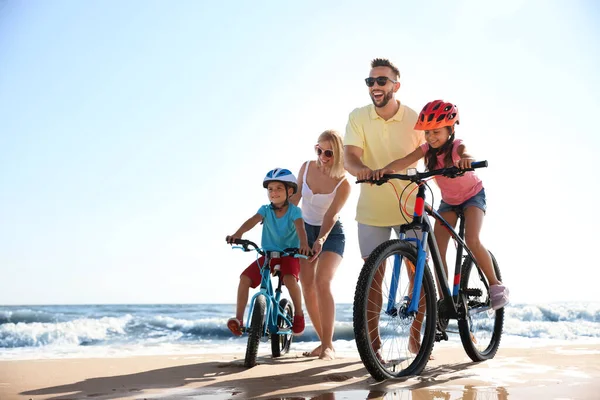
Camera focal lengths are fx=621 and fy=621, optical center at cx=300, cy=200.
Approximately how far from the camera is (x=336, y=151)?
538 centimetres

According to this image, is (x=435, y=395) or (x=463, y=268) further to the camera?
(x=463, y=268)

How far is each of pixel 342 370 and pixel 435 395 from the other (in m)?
1.15

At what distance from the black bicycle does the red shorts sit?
42.7 inches

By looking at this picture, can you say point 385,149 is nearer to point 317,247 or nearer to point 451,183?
point 451,183

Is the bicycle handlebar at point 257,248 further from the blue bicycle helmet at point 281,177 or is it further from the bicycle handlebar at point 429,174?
the bicycle handlebar at point 429,174

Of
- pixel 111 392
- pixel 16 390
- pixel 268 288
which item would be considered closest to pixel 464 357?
pixel 268 288

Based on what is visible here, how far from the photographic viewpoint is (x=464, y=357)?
16.7ft

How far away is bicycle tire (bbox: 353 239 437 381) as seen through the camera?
347cm

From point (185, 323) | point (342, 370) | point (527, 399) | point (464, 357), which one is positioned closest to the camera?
point (527, 399)

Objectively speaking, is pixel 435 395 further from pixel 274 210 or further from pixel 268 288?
pixel 274 210

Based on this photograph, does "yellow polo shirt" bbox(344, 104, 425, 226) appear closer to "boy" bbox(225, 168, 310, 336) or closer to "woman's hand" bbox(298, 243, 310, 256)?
"woman's hand" bbox(298, 243, 310, 256)

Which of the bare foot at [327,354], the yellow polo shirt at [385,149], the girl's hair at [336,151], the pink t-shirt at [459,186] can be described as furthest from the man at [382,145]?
the bare foot at [327,354]

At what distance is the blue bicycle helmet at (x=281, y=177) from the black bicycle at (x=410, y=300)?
138 cm

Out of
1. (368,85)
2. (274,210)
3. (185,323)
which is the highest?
(368,85)
